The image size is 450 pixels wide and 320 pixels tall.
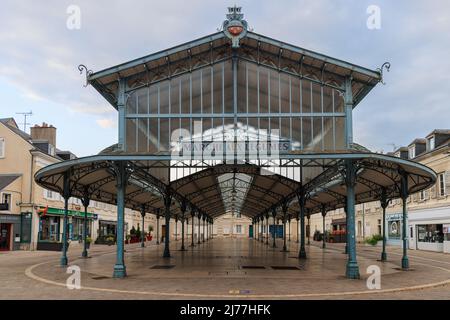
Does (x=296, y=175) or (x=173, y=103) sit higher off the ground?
(x=173, y=103)

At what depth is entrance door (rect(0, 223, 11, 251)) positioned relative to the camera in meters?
35.4

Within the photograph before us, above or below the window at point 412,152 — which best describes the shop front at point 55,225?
below

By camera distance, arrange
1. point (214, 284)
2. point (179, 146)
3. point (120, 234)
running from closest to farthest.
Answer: point (214, 284), point (120, 234), point (179, 146)

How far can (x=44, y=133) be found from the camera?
142ft

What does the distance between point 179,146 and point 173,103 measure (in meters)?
1.79

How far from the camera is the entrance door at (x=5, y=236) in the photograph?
116 feet

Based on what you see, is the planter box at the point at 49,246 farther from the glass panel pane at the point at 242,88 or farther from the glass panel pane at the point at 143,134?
the glass panel pane at the point at 242,88

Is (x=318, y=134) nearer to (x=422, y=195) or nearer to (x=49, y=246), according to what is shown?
(x=422, y=195)

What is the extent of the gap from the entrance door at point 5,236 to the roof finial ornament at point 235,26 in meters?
25.1

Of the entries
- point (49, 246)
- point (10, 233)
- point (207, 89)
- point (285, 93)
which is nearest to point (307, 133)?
point (285, 93)

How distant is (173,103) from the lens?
19062mm

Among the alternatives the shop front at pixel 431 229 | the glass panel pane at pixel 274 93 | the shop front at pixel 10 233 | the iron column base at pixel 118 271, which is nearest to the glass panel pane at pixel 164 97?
the glass panel pane at pixel 274 93
